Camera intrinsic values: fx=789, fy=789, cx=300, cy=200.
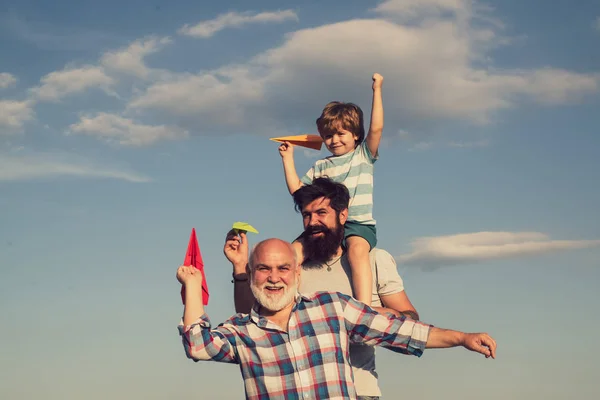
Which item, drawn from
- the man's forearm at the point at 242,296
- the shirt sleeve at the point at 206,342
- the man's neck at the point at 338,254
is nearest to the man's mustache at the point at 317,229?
the man's neck at the point at 338,254

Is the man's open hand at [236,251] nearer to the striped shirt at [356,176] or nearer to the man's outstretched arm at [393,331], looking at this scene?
the striped shirt at [356,176]

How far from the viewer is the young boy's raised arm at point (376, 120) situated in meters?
9.49

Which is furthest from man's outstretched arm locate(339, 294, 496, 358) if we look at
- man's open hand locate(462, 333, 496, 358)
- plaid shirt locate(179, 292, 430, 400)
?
man's open hand locate(462, 333, 496, 358)

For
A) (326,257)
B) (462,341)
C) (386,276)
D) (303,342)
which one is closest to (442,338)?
(462,341)

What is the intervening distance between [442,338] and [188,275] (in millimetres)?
2457

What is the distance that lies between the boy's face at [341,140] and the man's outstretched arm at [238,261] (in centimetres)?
179

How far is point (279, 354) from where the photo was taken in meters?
7.13

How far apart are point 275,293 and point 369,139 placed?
3052 mm

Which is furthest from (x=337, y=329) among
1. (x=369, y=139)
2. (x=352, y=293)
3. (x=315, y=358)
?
(x=369, y=139)

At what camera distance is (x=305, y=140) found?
33.2 feet

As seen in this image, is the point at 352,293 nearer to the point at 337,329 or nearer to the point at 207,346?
the point at 337,329

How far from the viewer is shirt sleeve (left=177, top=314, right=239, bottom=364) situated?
277 inches

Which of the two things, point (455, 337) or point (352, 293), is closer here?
point (455, 337)

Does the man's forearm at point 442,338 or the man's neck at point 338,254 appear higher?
the man's neck at point 338,254
